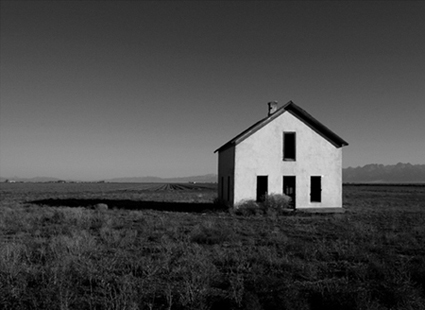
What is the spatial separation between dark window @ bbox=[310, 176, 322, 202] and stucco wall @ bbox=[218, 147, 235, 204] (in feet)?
15.1

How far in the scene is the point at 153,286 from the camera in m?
6.12

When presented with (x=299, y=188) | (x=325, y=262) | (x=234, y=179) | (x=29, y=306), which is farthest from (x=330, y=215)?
(x=29, y=306)

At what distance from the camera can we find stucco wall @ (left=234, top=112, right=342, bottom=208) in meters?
17.7

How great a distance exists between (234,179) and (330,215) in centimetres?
544

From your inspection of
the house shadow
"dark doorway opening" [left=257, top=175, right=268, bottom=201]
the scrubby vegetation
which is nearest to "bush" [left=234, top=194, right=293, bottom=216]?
the scrubby vegetation

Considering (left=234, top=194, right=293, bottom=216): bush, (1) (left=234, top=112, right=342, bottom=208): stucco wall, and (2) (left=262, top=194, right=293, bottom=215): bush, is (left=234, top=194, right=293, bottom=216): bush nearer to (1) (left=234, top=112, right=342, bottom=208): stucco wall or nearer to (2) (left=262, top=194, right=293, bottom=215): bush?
(2) (left=262, top=194, right=293, bottom=215): bush

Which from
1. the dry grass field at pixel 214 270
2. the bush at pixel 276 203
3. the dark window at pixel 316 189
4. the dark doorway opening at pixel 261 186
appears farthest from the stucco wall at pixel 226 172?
the dry grass field at pixel 214 270

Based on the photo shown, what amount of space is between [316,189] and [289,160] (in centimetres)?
233

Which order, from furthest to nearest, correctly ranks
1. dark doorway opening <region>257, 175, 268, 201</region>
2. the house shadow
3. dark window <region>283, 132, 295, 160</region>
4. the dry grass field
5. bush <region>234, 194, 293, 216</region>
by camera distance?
1. the house shadow
2. dark window <region>283, 132, 295, 160</region>
3. dark doorway opening <region>257, 175, 268, 201</region>
4. bush <region>234, 194, 293, 216</region>
5. the dry grass field

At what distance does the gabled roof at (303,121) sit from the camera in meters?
17.7

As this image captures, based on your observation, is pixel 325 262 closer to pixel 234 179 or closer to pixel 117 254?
pixel 117 254

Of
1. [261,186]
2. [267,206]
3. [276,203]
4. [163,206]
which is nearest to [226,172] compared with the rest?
[261,186]

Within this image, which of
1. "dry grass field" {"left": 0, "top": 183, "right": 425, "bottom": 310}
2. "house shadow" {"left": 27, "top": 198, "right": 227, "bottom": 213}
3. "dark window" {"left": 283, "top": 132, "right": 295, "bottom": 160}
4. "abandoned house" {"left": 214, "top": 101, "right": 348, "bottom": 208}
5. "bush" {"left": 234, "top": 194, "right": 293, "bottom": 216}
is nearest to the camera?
"dry grass field" {"left": 0, "top": 183, "right": 425, "bottom": 310}

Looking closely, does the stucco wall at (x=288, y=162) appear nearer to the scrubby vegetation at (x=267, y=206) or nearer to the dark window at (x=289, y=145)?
the dark window at (x=289, y=145)
